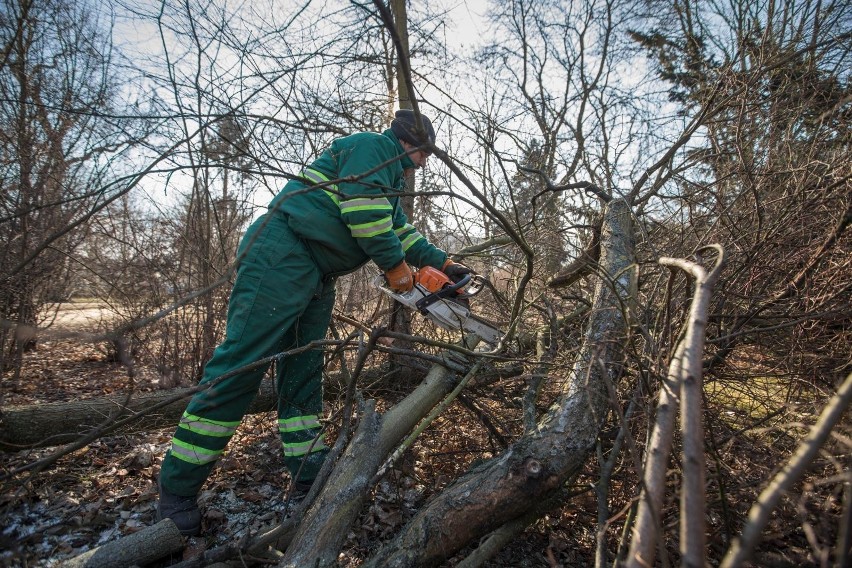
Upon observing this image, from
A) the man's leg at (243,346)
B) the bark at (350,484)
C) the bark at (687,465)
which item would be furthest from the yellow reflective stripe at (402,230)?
the bark at (687,465)

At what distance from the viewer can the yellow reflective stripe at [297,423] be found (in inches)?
102

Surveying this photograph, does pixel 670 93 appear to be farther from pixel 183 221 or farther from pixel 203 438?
pixel 203 438

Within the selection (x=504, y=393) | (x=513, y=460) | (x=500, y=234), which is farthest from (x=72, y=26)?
(x=513, y=460)

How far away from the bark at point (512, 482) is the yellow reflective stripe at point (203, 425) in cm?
107

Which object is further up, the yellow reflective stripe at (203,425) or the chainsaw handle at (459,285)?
the chainsaw handle at (459,285)

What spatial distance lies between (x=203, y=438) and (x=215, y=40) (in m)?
3.19

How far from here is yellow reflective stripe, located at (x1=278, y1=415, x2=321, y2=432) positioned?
102 inches

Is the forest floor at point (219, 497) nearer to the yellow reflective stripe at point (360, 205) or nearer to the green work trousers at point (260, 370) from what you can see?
the green work trousers at point (260, 370)

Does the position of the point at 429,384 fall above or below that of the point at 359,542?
above

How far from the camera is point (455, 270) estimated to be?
308 centimetres

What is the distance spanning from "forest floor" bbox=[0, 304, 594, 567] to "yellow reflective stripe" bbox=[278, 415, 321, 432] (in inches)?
15.9

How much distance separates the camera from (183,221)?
4.71 metres

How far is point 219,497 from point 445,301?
177 cm

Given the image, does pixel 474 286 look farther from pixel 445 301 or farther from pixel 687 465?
pixel 687 465
